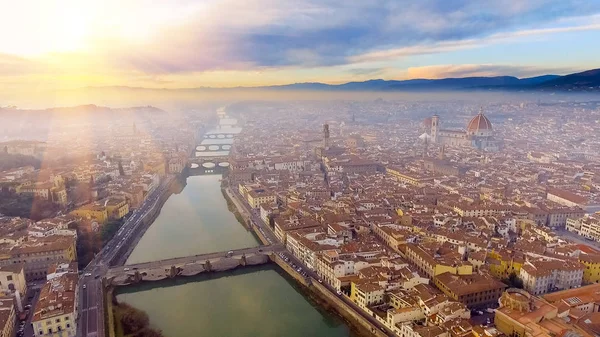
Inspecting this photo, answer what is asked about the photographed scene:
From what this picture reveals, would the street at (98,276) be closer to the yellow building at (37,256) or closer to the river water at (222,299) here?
the river water at (222,299)

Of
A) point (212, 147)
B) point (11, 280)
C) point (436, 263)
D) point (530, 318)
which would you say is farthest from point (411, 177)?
point (212, 147)

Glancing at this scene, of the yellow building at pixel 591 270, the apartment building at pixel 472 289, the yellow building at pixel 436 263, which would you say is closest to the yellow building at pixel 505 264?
the yellow building at pixel 436 263

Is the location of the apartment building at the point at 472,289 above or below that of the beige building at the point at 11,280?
below

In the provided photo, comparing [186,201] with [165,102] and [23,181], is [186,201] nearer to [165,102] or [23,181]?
[23,181]

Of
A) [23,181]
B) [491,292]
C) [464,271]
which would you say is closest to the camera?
[491,292]

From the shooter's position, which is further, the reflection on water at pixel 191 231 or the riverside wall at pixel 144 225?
the reflection on water at pixel 191 231

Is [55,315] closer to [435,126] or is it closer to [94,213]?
[94,213]

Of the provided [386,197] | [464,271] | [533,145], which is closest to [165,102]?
[533,145]
